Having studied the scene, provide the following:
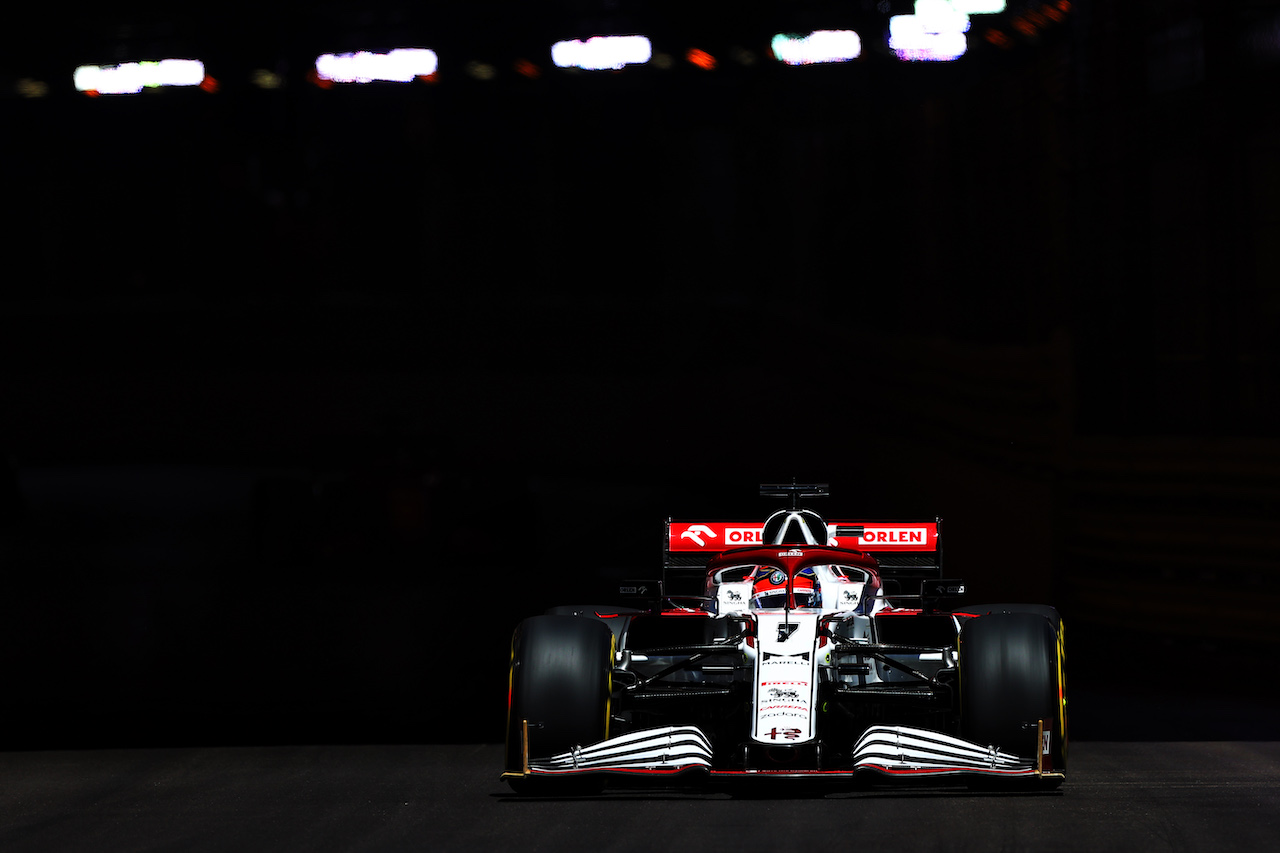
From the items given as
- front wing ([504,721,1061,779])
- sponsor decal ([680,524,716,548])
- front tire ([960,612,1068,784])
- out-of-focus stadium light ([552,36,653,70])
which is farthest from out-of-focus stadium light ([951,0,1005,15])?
front wing ([504,721,1061,779])

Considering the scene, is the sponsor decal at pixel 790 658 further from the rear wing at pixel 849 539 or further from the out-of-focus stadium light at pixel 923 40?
the out-of-focus stadium light at pixel 923 40

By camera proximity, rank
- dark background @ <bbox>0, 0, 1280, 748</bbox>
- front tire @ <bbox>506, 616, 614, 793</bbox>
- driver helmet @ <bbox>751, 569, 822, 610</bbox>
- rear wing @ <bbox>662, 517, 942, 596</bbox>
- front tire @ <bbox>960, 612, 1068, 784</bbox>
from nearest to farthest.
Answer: front tire @ <bbox>960, 612, 1068, 784</bbox>, front tire @ <bbox>506, 616, 614, 793</bbox>, driver helmet @ <bbox>751, 569, 822, 610</bbox>, rear wing @ <bbox>662, 517, 942, 596</bbox>, dark background @ <bbox>0, 0, 1280, 748</bbox>

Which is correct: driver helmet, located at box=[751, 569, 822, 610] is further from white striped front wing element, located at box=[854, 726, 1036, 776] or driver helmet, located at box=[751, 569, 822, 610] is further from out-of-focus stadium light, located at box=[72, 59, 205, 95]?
out-of-focus stadium light, located at box=[72, 59, 205, 95]

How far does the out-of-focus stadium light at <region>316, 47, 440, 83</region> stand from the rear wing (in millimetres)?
4331

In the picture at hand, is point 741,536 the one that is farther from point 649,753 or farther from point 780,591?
point 649,753

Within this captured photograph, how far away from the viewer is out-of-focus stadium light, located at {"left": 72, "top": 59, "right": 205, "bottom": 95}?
42.9 ft

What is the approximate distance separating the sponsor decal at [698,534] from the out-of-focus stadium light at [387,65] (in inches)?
171

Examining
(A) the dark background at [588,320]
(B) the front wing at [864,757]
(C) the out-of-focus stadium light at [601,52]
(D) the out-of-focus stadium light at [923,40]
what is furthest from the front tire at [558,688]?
(D) the out-of-focus stadium light at [923,40]

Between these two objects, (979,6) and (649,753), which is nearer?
(649,753)

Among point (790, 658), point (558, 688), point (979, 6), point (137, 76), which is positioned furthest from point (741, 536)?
point (137, 76)

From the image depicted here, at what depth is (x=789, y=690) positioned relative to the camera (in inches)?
326

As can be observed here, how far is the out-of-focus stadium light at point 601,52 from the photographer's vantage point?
12.9 meters

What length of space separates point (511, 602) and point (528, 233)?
8.68ft

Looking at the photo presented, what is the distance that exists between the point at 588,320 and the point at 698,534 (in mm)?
2687
